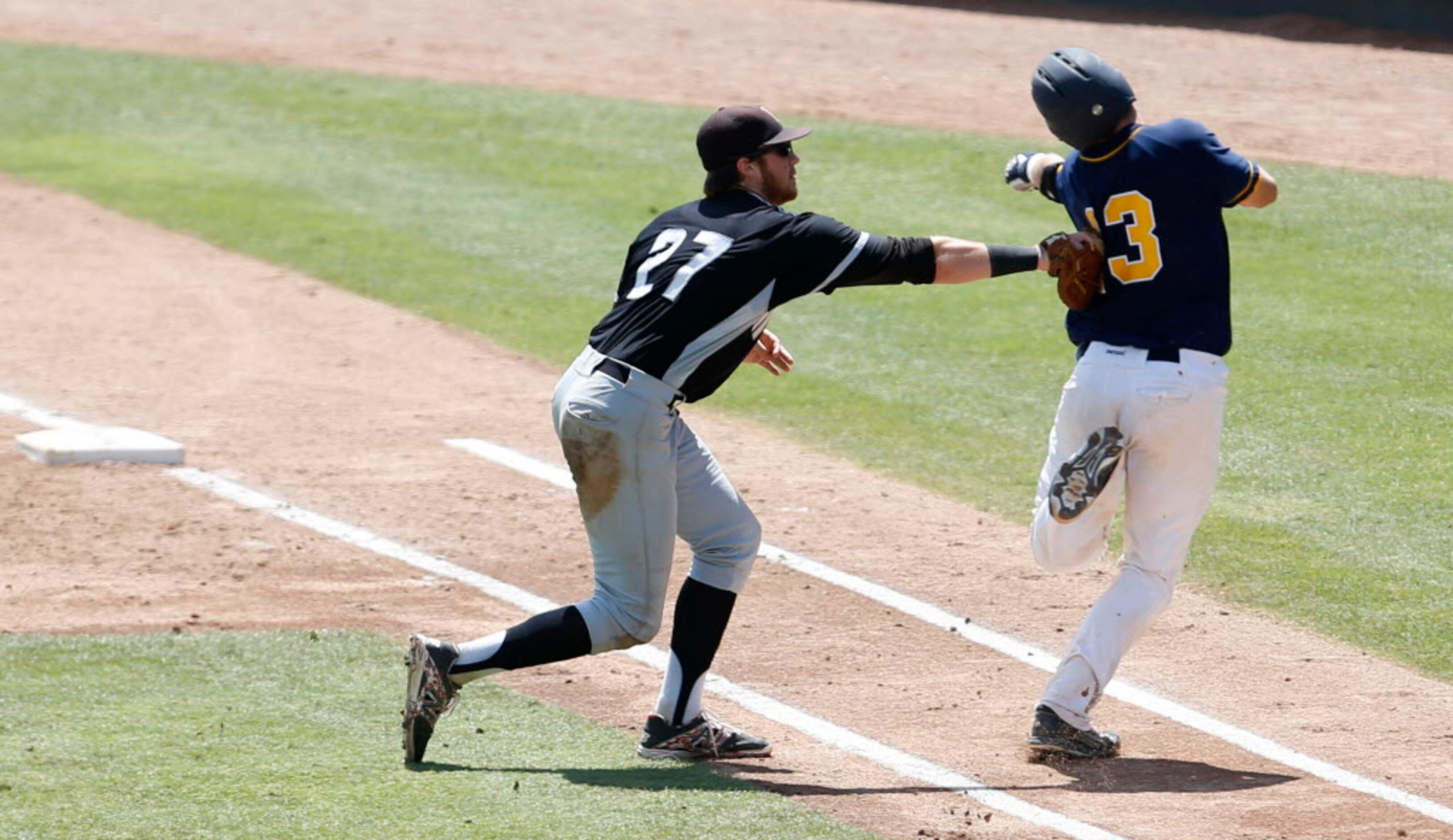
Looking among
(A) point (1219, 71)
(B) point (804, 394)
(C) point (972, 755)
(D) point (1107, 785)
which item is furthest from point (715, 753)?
(A) point (1219, 71)

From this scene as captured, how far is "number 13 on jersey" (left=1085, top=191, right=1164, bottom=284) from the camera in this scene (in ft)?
18.4

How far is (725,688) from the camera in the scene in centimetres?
655

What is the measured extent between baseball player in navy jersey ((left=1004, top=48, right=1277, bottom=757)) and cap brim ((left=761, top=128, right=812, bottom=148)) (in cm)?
71

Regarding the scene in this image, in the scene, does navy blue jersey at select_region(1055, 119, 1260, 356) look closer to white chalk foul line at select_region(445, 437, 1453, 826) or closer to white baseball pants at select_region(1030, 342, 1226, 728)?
white baseball pants at select_region(1030, 342, 1226, 728)

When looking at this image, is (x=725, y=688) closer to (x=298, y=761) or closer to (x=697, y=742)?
(x=697, y=742)

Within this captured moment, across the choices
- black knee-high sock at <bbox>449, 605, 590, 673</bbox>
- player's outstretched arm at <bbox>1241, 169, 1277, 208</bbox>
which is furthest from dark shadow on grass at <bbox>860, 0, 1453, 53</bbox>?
black knee-high sock at <bbox>449, 605, 590, 673</bbox>

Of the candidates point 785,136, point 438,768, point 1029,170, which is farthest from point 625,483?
point 1029,170

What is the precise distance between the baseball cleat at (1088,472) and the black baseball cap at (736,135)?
4.01 ft

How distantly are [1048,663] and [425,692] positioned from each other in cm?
233

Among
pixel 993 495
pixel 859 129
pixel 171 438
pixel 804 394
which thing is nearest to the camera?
pixel 993 495

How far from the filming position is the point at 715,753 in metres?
5.75

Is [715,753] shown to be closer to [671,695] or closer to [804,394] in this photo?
[671,695]

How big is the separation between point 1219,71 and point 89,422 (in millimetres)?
11415

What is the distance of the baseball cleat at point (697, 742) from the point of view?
18.8 ft
